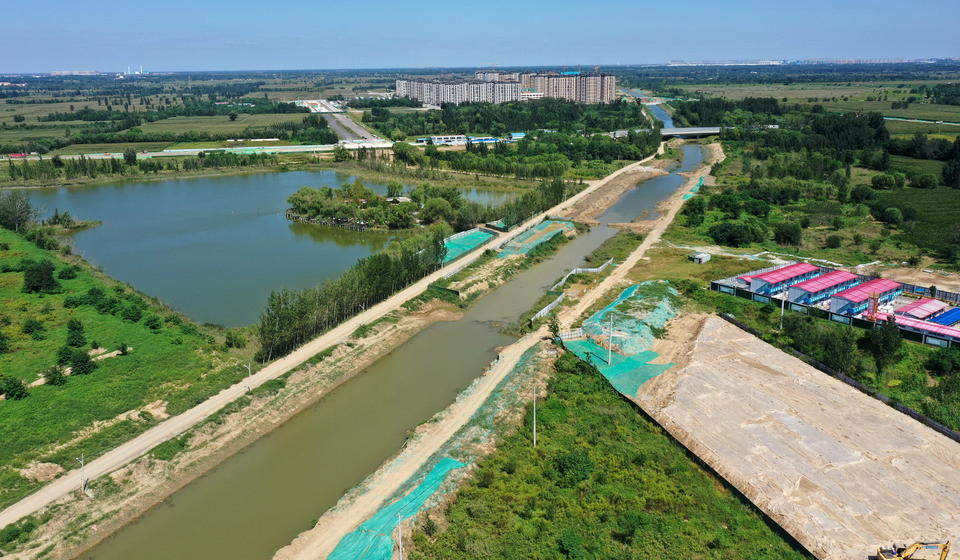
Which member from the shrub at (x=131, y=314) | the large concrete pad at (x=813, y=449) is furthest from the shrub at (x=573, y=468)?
the shrub at (x=131, y=314)

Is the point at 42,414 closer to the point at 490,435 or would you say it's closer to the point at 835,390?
the point at 490,435

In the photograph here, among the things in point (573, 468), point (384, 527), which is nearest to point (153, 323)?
point (384, 527)

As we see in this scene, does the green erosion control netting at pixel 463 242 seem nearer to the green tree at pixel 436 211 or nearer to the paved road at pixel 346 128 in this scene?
the green tree at pixel 436 211

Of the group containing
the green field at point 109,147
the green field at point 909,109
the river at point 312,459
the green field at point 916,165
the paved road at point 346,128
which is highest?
the green field at point 909,109

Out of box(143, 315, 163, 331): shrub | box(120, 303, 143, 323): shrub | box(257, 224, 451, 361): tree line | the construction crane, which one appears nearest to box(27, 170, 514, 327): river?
box(143, 315, 163, 331): shrub

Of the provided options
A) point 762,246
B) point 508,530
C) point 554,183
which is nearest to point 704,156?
point 554,183

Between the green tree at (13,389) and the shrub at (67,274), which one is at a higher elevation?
the shrub at (67,274)
